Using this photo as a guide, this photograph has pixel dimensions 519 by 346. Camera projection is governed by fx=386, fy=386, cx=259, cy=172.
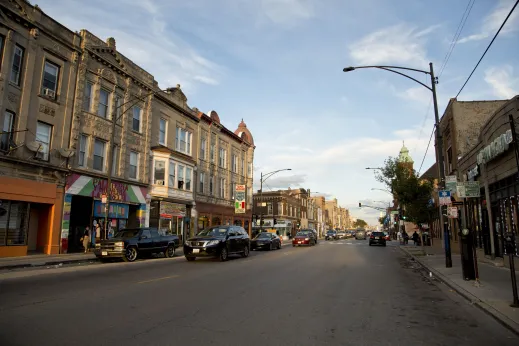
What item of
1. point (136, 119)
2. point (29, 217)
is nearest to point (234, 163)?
point (136, 119)

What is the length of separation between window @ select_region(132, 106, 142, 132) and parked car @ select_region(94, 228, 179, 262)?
1108cm

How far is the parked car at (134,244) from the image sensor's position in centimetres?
1805

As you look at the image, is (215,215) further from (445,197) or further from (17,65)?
(445,197)

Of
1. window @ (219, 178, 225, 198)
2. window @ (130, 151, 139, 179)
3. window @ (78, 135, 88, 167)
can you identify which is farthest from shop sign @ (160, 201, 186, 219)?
window @ (219, 178, 225, 198)

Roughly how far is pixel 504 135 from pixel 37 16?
77.1ft

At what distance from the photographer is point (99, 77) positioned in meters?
25.6

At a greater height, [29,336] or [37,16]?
[37,16]

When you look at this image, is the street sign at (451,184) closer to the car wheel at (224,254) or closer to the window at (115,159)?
the car wheel at (224,254)

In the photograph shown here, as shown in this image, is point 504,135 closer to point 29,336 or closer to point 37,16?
point 29,336

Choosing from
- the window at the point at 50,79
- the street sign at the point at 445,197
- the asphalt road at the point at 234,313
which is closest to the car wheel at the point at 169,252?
the asphalt road at the point at 234,313

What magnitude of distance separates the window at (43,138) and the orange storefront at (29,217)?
165 cm

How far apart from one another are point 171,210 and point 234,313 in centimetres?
2552

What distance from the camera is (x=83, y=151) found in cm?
2433

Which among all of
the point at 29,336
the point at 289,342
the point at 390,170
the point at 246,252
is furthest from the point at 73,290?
the point at 390,170
